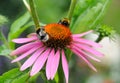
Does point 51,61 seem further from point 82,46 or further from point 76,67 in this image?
point 76,67

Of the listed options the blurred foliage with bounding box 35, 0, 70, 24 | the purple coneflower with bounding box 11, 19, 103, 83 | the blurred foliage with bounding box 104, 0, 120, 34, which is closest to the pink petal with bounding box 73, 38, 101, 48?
the purple coneflower with bounding box 11, 19, 103, 83

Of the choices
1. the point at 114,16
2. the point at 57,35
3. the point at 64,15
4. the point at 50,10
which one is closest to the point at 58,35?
the point at 57,35

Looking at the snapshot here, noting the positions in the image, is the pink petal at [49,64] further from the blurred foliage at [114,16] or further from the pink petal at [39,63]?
the blurred foliage at [114,16]

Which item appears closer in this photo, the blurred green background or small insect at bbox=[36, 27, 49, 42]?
small insect at bbox=[36, 27, 49, 42]

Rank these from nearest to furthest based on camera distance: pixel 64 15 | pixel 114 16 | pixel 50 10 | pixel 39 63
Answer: pixel 39 63 → pixel 64 15 → pixel 50 10 → pixel 114 16

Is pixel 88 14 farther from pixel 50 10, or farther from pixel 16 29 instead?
pixel 50 10

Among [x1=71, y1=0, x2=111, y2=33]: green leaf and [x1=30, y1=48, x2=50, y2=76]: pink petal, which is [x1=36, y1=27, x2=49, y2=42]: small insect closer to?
[x1=30, y1=48, x2=50, y2=76]: pink petal

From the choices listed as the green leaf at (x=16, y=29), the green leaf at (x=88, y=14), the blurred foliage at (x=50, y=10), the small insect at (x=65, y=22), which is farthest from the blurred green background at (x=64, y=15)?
the small insect at (x=65, y=22)
